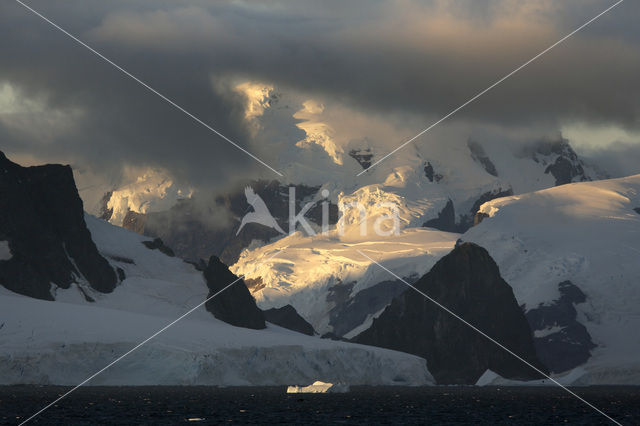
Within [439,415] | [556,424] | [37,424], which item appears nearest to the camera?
[37,424]

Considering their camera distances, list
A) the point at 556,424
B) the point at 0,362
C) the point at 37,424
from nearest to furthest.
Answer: the point at 37,424, the point at 556,424, the point at 0,362

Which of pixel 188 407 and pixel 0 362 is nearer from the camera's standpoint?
pixel 188 407

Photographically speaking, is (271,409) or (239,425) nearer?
(239,425)

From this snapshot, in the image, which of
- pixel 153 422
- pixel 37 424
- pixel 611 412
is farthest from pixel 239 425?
pixel 611 412

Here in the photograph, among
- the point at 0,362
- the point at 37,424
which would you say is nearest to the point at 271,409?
the point at 37,424

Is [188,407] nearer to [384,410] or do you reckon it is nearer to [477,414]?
[384,410]

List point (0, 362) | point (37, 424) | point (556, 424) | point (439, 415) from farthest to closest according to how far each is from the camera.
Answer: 1. point (0, 362)
2. point (439, 415)
3. point (556, 424)
4. point (37, 424)

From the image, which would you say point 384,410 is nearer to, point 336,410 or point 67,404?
point 336,410

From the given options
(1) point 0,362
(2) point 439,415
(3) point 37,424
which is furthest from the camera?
(1) point 0,362
